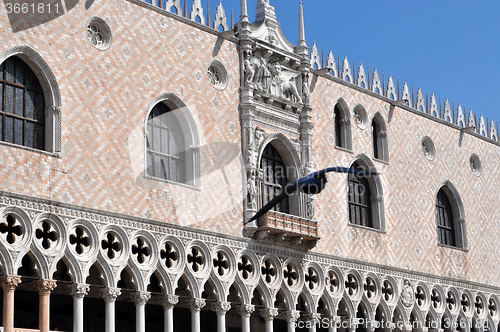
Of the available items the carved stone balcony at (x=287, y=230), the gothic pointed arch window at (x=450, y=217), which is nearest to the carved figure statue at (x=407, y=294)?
the gothic pointed arch window at (x=450, y=217)

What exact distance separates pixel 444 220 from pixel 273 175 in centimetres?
852

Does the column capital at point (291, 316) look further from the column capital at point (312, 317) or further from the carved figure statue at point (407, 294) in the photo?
the carved figure statue at point (407, 294)

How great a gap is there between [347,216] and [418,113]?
593cm

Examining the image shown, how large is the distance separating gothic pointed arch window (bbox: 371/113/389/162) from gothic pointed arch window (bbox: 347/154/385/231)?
951 mm

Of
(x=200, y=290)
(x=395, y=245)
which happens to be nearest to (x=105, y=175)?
(x=200, y=290)

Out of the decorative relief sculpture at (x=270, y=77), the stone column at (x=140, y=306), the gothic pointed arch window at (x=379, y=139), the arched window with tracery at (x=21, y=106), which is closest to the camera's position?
the arched window with tracery at (x=21, y=106)

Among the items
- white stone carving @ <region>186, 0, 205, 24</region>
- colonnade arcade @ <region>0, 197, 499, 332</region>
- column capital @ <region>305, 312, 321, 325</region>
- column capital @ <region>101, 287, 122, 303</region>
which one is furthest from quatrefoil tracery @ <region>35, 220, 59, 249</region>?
column capital @ <region>305, 312, 321, 325</region>

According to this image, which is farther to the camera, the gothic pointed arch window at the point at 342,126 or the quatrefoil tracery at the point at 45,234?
the gothic pointed arch window at the point at 342,126

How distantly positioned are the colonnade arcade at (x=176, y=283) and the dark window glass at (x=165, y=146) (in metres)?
1.46

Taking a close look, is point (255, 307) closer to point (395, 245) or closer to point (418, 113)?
point (395, 245)

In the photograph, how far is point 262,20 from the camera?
84.2ft

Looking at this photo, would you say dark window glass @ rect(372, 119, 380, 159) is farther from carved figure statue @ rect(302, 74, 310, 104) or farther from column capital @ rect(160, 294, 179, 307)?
column capital @ rect(160, 294, 179, 307)

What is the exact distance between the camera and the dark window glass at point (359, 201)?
27344 mm

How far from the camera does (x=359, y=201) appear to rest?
27.7m
